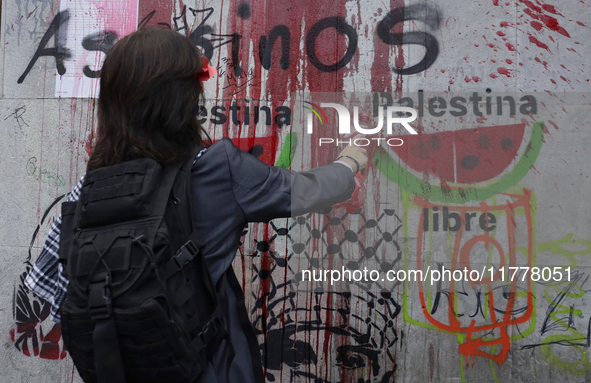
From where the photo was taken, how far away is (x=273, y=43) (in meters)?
2.80

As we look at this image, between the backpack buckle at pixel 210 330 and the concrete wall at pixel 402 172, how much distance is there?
4.92 ft

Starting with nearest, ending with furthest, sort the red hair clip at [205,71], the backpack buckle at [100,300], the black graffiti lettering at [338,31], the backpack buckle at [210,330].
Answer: the backpack buckle at [100,300]
the backpack buckle at [210,330]
the red hair clip at [205,71]
the black graffiti lettering at [338,31]

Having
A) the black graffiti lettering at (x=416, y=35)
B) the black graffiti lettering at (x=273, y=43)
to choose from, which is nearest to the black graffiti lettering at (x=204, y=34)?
the black graffiti lettering at (x=273, y=43)

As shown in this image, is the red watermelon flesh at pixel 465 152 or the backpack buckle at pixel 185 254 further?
the red watermelon flesh at pixel 465 152

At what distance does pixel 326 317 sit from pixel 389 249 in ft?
1.97

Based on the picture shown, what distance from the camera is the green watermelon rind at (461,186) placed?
2666 millimetres

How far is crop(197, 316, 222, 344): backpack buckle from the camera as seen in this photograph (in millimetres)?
1249

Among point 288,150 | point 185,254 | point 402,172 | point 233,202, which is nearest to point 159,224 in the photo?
point 185,254

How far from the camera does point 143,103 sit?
132 centimetres

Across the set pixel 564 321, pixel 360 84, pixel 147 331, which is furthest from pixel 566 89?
pixel 147 331

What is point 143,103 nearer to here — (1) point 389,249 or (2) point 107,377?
(2) point 107,377

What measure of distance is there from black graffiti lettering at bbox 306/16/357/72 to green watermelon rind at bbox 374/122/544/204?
0.63 meters

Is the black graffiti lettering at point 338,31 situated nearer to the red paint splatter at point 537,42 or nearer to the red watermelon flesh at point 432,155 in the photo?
the red watermelon flesh at point 432,155

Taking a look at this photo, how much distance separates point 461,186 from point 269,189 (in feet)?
5.84
